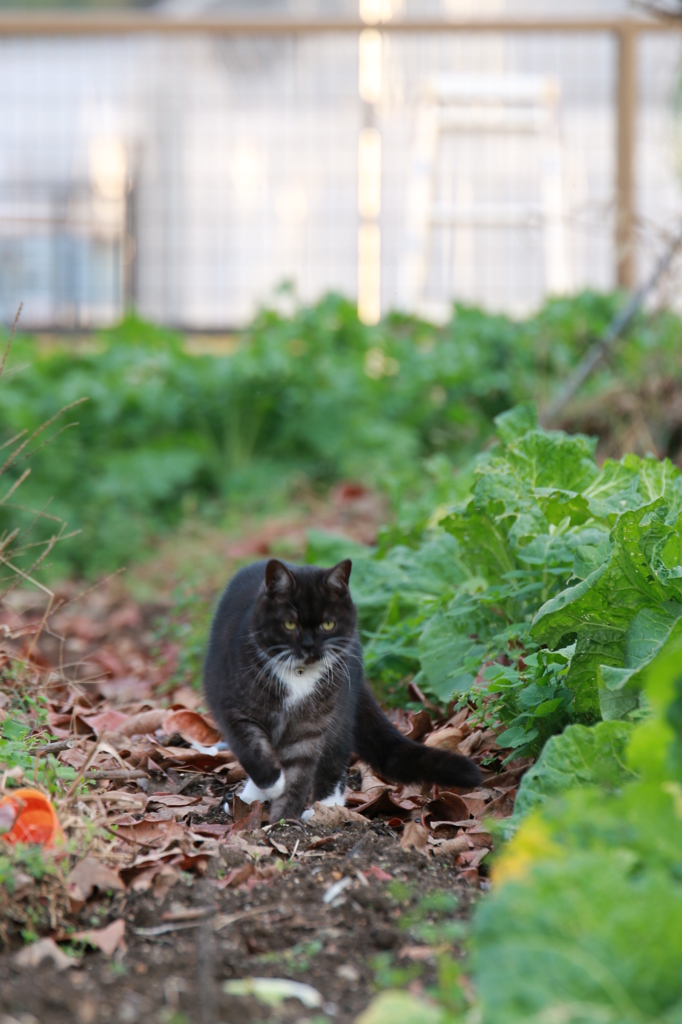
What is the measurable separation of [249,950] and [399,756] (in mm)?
944

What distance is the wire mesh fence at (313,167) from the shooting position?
29.3 ft

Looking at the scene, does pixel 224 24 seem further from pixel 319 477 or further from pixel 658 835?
pixel 658 835

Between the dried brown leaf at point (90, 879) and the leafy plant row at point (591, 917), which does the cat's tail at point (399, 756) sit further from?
Answer: the leafy plant row at point (591, 917)

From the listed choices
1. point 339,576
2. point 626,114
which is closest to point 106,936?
point 339,576

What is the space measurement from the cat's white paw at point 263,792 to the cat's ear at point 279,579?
0.45 m

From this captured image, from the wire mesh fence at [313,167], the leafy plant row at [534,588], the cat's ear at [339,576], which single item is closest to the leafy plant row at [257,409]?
the wire mesh fence at [313,167]

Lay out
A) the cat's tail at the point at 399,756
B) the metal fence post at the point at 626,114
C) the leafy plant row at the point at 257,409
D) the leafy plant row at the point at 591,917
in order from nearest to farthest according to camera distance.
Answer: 1. the leafy plant row at the point at 591,917
2. the cat's tail at the point at 399,756
3. the leafy plant row at the point at 257,409
4. the metal fence post at the point at 626,114

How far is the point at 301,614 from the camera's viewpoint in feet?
8.93

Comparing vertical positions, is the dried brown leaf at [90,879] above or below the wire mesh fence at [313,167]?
below

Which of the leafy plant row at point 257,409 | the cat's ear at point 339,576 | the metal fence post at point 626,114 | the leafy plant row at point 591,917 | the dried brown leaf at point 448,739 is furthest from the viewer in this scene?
the metal fence post at point 626,114

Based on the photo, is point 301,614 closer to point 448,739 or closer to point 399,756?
point 399,756

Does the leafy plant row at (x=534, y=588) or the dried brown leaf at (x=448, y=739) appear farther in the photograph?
the dried brown leaf at (x=448, y=739)

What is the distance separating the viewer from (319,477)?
23.8ft

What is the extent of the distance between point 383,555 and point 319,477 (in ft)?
10.7
